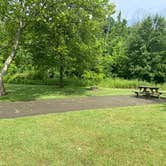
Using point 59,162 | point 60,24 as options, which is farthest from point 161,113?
point 60,24

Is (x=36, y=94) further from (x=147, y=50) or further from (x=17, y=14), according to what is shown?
(x=147, y=50)

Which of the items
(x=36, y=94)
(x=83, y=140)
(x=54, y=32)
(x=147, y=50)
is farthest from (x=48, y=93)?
(x=147, y=50)

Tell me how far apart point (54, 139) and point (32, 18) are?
27.6ft

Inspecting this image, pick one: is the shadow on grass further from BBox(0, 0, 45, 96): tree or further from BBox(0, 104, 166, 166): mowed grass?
BBox(0, 104, 166, 166): mowed grass

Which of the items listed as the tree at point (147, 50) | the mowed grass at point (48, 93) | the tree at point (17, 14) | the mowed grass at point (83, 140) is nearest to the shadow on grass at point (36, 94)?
the mowed grass at point (48, 93)

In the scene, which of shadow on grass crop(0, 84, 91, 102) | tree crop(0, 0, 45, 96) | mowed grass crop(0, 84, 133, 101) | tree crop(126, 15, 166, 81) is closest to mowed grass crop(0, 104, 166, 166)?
shadow on grass crop(0, 84, 91, 102)

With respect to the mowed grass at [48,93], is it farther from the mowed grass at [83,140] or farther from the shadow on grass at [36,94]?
the mowed grass at [83,140]

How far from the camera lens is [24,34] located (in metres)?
13.3

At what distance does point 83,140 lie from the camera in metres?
4.95

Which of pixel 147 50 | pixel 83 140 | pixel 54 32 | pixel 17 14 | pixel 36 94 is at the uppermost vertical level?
pixel 17 14

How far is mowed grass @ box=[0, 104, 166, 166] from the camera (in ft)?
13.4

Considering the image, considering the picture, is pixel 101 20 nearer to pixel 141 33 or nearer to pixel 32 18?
pixel 32 18

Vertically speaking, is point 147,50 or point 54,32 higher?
point 147,50

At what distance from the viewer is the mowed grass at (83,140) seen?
4078 millimetres
